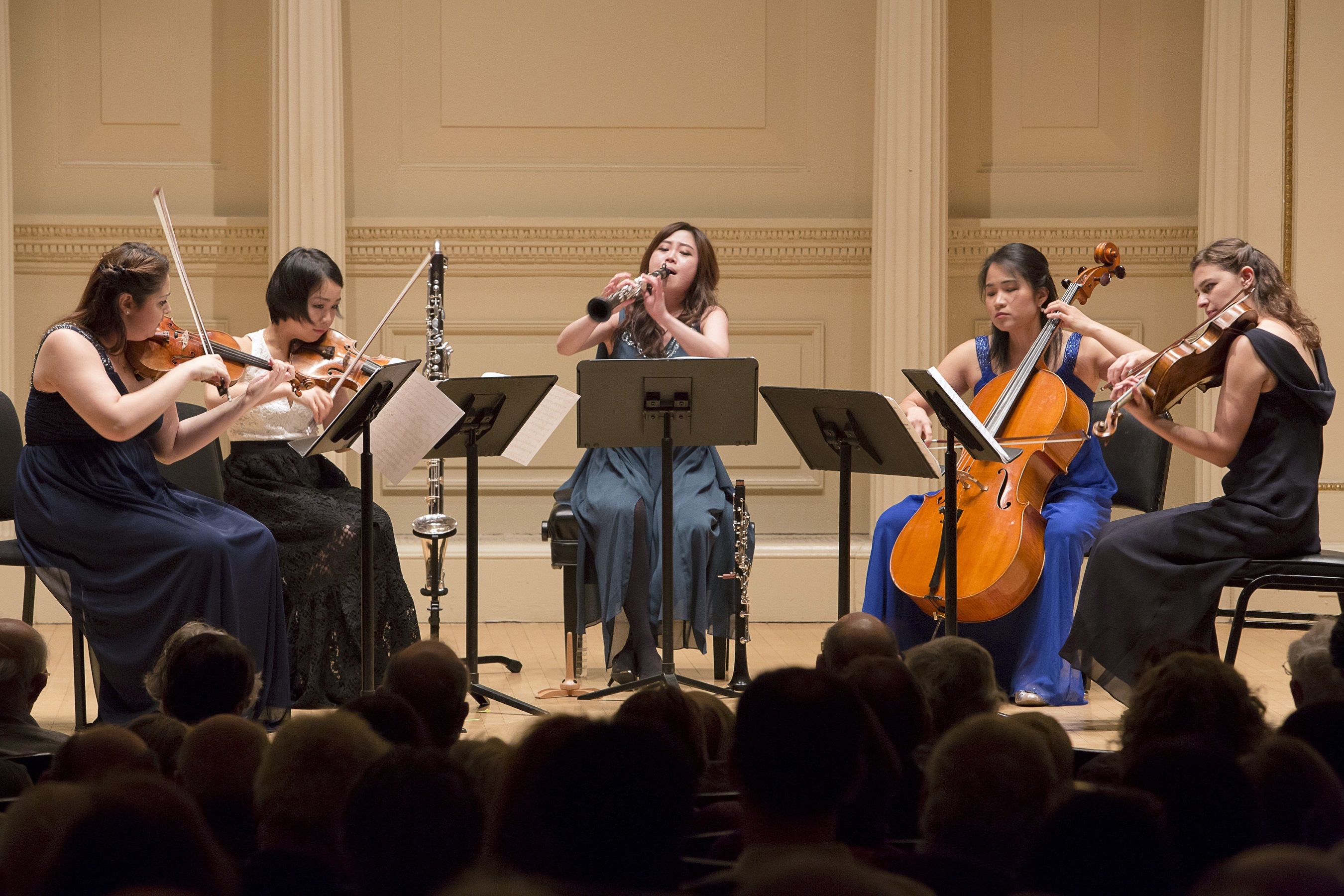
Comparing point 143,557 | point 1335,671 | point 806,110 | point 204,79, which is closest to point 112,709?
point 143,557

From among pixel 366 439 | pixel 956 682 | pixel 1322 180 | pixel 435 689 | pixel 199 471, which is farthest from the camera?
pixel 1322 180

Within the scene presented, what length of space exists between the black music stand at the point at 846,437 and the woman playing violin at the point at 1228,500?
54 centimetres

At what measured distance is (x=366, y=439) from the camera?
321 centimetres

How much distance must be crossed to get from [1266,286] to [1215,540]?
68cm

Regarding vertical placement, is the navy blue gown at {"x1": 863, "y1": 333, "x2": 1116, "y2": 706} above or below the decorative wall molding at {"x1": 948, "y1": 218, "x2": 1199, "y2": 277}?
below

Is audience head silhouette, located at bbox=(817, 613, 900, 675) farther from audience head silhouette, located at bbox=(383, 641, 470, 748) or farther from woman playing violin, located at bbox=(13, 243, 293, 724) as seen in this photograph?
woman playing violin, located at bbox=(13, 243, 293, 724)

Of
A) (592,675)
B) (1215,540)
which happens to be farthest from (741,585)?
(1215,540)

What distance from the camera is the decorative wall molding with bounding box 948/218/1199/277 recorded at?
5.60 metres

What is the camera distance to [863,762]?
1.48m

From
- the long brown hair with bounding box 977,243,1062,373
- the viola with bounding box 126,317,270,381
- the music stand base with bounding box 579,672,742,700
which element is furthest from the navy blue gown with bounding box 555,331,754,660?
the viola with bounding box 126,317,270,381

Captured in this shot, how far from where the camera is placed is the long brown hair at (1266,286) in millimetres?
3520

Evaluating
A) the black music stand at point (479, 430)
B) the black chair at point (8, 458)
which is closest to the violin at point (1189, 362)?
the black music stand at point (479, 430)

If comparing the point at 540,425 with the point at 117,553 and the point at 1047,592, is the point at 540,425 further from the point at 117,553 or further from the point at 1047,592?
the point at 1047,592

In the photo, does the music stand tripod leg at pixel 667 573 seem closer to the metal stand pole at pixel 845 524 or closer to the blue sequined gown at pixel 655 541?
the blue sequined gown at pixel 655 541
